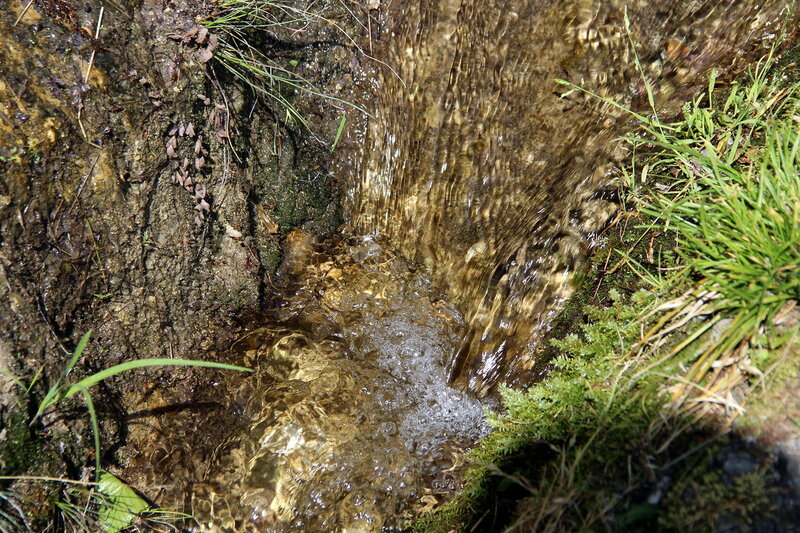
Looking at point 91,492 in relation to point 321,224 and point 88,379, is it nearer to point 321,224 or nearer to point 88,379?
point 88,379

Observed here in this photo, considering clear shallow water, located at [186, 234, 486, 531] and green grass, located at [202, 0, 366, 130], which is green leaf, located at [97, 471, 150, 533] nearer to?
clear shallow water, located at [186, 234, 486, 531]

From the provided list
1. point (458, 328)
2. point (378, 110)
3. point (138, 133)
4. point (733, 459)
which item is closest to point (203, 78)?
point (138, 133)

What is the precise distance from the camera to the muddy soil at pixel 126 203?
8.12ft

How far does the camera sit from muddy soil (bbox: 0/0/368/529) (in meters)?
2.47

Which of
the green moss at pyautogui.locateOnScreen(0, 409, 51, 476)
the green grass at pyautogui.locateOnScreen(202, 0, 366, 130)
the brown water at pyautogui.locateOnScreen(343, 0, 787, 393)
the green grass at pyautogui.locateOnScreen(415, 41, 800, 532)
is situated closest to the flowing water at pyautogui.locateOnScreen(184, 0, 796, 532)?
the brown water at pyautogui.locateOnScreen(343, 0, 787, 393)

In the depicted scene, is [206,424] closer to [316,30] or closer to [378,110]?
[378,110]

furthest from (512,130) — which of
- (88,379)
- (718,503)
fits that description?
(88,379)

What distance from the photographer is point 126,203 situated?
2.90 m

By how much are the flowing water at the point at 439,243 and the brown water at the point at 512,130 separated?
0.4 inches

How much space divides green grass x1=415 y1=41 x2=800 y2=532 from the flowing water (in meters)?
0.30

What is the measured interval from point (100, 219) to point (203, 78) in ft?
3.51

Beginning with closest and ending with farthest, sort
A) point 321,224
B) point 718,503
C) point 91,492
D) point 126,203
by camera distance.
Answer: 1. point 718,503
2. point 91,492
3. point 126,203
4. point 321,224

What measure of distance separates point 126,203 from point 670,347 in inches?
117

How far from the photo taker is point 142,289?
3012mm
